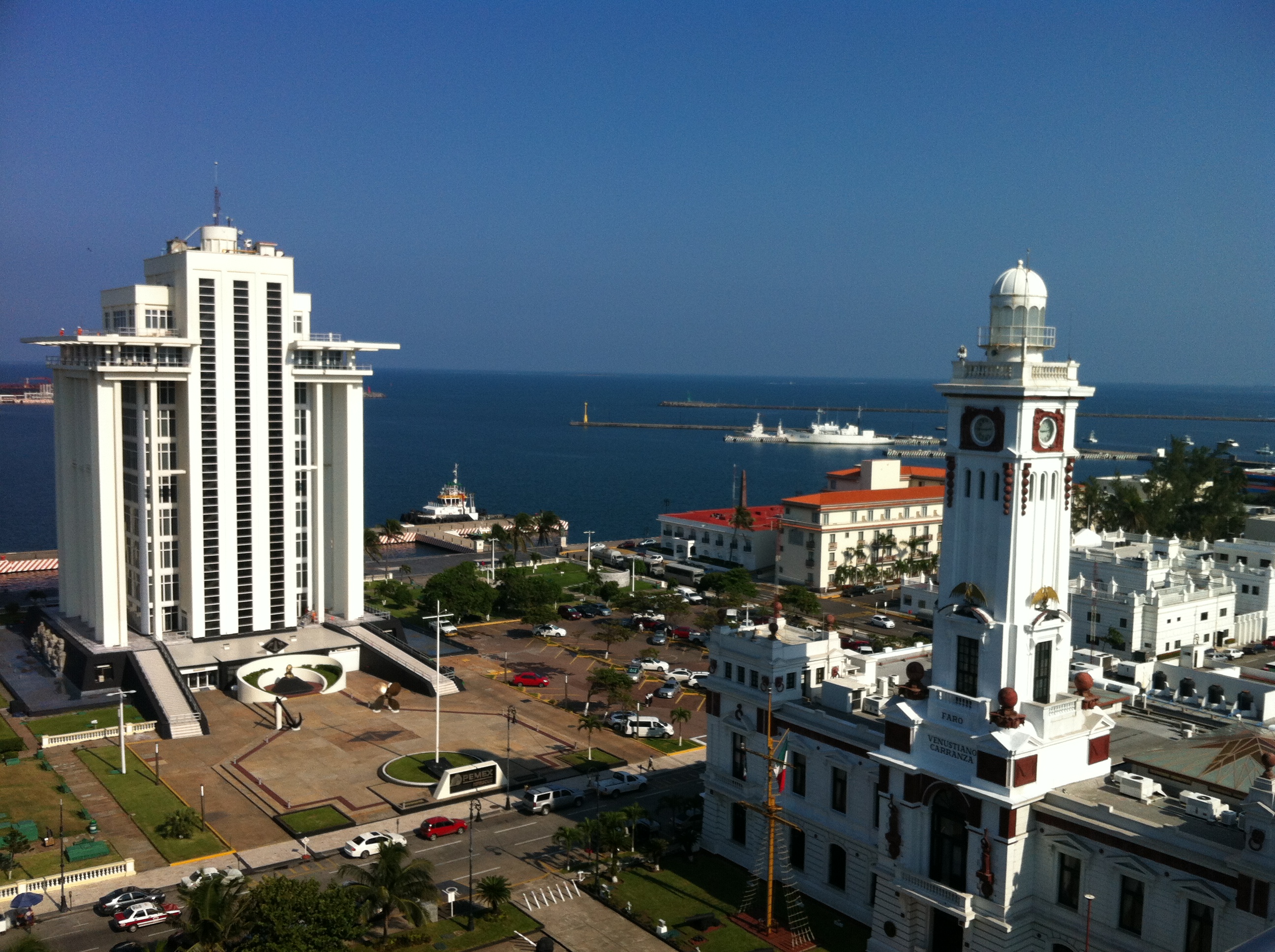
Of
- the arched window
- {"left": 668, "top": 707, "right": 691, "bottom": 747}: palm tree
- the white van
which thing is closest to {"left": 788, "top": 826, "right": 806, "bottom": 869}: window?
the arched window

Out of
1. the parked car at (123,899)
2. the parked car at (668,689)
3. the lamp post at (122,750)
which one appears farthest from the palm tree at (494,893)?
the parked car at (668,689)

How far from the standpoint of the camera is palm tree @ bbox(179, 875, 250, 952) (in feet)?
117

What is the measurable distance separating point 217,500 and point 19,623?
24.5m

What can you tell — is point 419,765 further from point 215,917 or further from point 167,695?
point 215,917

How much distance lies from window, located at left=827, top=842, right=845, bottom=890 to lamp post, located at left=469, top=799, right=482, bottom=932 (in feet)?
46.4

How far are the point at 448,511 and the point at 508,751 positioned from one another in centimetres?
10194

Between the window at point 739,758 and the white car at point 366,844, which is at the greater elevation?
the window at point 739,758

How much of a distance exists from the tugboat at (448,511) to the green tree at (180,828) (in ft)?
338

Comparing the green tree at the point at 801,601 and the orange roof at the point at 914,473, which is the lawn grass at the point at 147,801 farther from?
the orange roof at the point at 914,473

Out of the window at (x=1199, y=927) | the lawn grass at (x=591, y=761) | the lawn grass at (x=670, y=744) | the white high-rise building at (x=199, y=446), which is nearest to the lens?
the window at (x=1199, y=927)

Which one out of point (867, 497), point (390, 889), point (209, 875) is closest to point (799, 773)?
point (390, 889)

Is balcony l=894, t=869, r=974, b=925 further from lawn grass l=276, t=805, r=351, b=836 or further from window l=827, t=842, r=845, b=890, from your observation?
lawn grass l=276, t=805, r=351, b=836

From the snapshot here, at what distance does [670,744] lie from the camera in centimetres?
6328

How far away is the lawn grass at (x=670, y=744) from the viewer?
204 feet
